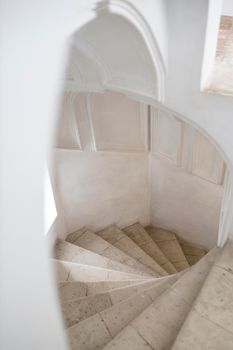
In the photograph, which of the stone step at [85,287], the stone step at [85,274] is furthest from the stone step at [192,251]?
the stone step at [85,287]

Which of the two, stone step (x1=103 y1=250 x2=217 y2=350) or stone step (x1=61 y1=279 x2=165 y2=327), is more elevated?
stone step (x1=103 y1=250 x2=217 y2=350)

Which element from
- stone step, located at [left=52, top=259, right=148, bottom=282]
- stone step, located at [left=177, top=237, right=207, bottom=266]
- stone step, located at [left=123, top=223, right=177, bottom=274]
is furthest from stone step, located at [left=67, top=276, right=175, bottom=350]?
stone step, located at [left=177, top=237, right=207, bottom=266]

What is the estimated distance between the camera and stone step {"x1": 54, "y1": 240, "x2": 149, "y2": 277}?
4.63 metres

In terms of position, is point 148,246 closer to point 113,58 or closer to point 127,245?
point 127,245

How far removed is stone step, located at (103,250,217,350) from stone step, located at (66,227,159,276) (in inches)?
66.3

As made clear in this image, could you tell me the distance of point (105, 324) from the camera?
262cm

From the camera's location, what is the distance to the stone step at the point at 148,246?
16.4ft

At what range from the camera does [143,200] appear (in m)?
5.63

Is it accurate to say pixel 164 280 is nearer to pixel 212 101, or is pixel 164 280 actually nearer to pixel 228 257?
pixel 228 257

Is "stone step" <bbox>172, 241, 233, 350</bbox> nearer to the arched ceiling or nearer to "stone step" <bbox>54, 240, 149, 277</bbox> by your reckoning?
"stone step" <bbox>54, 240, 149, 277</bbox>

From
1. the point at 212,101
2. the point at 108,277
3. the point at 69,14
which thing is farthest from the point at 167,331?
the point at 69,14

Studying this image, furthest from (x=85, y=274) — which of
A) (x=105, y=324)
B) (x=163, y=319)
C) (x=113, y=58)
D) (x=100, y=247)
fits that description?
(x=113, y=58)

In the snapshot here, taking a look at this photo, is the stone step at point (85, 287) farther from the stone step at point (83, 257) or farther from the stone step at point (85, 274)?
the stone step at point (83, 257)

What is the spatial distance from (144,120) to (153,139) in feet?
1.28
